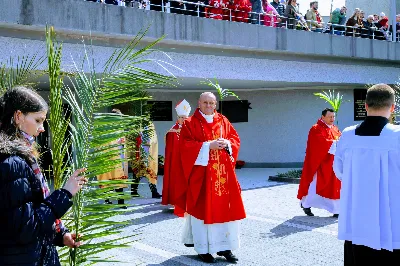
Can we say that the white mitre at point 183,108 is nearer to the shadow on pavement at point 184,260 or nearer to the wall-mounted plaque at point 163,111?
the shadow on pavement at point 184,260

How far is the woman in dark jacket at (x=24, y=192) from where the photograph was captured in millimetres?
2619

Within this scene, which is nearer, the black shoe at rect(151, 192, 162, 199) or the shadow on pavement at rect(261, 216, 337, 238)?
the shadow on pavement at rect(261, 216, 337, 238)

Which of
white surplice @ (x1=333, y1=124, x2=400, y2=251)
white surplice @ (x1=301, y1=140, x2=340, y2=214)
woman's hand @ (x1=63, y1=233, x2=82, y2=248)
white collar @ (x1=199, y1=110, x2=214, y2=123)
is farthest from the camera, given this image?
white surplice @ (x1=301, y1=140, x2=340, y2=214)

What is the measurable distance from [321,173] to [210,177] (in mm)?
3519

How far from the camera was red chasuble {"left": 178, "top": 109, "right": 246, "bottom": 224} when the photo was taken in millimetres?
6504

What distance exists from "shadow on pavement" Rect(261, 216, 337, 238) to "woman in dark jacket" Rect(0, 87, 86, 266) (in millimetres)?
5465

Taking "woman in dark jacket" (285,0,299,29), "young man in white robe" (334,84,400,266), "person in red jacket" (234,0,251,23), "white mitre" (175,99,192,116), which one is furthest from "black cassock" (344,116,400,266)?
"woman in dark jacket" (285,0,299,29)

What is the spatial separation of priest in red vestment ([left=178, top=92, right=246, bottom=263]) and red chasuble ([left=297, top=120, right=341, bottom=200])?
3.08m

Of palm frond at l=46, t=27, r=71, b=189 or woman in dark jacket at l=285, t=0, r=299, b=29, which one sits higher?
woman in dark jacket at l=285, t=0, r=299, b=29

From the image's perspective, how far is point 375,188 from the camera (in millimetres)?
4254

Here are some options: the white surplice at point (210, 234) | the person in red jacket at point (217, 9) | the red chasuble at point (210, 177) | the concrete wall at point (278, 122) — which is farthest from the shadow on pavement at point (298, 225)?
the concrete wall at point (278, 122)

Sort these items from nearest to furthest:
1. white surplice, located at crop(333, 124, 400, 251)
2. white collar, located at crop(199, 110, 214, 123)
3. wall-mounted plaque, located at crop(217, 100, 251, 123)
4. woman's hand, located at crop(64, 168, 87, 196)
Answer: woman's hand, located at crop(64, 168, 87, 196) → white surplice, located at crop(333, 124, 400, 251) → white collar, located at crop(199, 110, 214, 123) → wall-mounted plaque, located at crop(217, 100, 251, 123)

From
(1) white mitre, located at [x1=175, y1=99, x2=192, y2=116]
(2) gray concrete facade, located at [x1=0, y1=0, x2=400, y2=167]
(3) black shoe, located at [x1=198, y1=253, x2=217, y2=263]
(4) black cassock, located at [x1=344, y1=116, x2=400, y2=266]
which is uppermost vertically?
(2) gray concrete facade, located at [x1=0, y1=0, x2=400, y2=167]

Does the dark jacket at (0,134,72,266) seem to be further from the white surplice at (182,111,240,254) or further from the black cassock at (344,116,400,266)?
the white surplice at (182,111,240,254)
